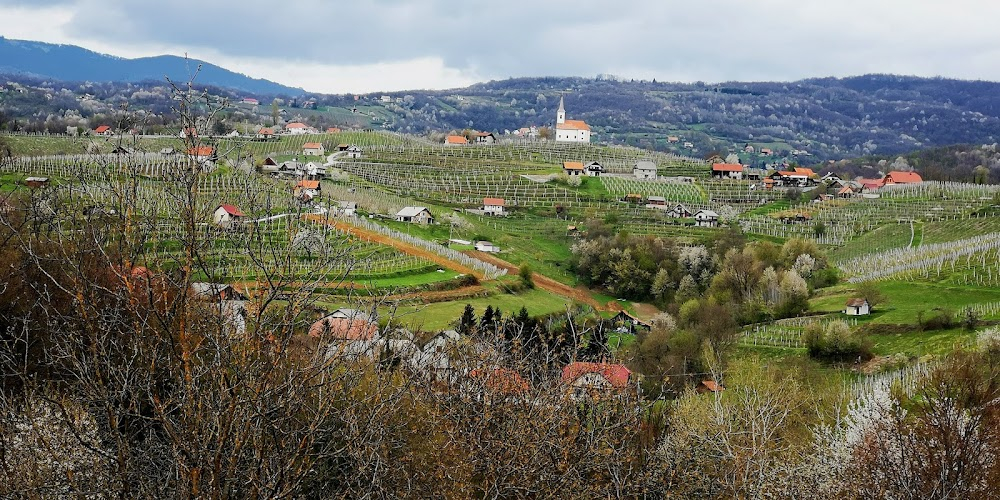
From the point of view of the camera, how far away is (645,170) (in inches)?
3415

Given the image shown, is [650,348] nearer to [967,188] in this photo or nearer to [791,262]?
[791,262]

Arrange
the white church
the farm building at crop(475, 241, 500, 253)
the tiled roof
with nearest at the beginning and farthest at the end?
1. the tiled roof
2. the farm building at crop(475, 241, 500, 253)
3. the white church

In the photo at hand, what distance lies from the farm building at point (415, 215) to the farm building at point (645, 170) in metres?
31.9

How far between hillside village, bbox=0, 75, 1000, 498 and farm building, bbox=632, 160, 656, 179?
2.92ft

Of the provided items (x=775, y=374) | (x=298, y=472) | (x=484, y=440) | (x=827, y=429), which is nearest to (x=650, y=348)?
(x=775, y=374)

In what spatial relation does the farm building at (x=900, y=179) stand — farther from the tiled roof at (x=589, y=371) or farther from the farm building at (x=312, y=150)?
the tiled roof at (x=589, y=371)

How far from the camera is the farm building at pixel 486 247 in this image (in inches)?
2162

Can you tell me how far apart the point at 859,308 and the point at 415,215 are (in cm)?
3131

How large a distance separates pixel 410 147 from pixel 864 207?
4927cm

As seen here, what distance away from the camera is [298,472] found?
6500mm

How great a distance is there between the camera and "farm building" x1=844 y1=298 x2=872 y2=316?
39438 mm

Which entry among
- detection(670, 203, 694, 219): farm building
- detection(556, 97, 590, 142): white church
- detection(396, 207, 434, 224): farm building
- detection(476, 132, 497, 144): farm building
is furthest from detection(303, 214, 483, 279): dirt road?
detection(556, 97, 590, 142): white church

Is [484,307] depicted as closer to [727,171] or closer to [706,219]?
[706,219]

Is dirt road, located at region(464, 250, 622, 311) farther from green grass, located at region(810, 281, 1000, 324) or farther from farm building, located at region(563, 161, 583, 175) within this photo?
farm building, located at region(563, 161, 583, 175)
